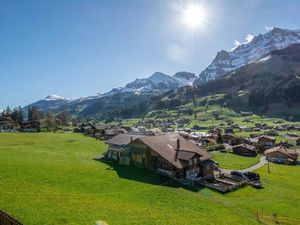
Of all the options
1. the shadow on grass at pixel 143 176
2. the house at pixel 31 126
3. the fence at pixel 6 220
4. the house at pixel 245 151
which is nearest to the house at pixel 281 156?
the house at pixel 245 151

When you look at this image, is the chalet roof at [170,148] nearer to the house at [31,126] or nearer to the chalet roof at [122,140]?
the chalet roof at [122,140]

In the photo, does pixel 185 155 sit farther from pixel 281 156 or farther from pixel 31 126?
pixel 31 126

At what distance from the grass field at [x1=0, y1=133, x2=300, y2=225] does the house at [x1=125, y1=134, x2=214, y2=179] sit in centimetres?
367

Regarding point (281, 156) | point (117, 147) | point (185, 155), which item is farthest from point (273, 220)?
point (281, 156)

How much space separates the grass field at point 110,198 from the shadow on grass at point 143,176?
0.21 meters

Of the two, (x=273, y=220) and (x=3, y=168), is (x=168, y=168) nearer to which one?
(x=273, y=220)

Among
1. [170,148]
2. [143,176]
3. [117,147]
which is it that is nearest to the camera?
[143,176]

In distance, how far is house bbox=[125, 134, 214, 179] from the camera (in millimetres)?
63219

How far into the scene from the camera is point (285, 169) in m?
95.1

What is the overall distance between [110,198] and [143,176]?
57.5 ft

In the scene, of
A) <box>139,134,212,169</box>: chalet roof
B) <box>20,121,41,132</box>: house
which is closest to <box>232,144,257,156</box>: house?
<box>139,134,212,169</box>: chalet roof

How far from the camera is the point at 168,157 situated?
64.2m

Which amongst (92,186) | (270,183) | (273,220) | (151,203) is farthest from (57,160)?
(270,183)

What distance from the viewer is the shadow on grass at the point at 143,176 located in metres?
58.0
